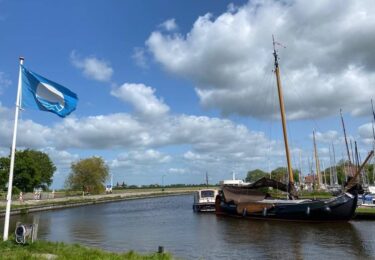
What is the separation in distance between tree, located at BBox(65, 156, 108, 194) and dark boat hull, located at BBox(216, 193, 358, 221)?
258ft

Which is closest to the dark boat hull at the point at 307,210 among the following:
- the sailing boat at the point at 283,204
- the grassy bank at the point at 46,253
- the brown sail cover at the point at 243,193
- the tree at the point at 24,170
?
the sailing boat at the point at 283,204

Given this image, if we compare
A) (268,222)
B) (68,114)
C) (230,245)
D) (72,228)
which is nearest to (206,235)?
(230,245)

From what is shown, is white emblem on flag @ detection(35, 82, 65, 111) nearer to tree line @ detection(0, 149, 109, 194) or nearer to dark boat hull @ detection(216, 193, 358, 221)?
dark boat hull @ detection(216, 193, 358, 221)

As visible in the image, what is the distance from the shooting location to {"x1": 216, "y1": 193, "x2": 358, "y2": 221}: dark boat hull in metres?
39.6

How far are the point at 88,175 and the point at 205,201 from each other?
219 ft

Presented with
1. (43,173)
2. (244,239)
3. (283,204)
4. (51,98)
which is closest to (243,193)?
(283,204)

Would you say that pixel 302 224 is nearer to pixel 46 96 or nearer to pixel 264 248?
pixel 264 248

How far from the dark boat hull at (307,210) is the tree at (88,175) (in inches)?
3102

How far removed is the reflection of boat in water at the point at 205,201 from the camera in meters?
62.3

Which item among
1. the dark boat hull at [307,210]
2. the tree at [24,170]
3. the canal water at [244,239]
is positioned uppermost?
the tree at [24,170]

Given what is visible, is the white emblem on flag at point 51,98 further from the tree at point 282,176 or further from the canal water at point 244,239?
the tree at point 282,176

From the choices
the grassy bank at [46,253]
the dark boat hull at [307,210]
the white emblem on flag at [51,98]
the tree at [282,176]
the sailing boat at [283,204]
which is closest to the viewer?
the grassy bank at [46,253]

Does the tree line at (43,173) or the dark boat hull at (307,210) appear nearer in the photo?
the dark boat hull at (307,210)

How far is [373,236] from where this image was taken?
95.7 feet
